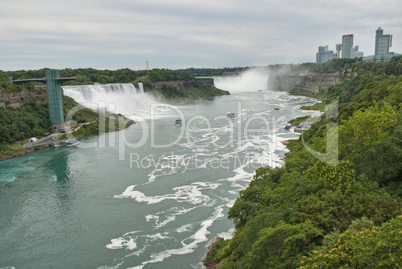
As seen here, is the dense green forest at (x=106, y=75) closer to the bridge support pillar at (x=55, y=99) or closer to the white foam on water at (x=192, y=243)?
the bridge support pillar at (x=55, y=99)

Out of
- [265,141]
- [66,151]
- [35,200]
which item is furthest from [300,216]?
[66,151]

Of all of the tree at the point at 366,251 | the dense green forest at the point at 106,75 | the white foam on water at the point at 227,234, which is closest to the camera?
the tree at the point at 366,251

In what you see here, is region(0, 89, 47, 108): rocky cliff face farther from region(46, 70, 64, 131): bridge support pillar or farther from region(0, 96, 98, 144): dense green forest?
region(46, 70, 64, 131): bridge support pillar

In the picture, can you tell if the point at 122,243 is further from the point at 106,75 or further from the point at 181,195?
the point at 106,75

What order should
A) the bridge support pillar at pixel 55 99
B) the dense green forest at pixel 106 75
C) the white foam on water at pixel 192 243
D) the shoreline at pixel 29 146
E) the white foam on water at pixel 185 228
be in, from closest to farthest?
the white foam on water at pixel 192 243 → the white foam on water at pixel 185 228 → the shoreline at pixel 29 146 → the bridge support pillar at pixel 55 99 → the dense green forest at pixel 106 75

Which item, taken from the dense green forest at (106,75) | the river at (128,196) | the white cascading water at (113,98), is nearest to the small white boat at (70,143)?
the river at (128,196)

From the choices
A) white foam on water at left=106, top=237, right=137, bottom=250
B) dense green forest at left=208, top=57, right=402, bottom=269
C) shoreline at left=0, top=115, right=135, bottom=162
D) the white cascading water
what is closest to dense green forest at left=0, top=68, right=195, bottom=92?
the white cascading water
